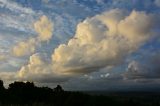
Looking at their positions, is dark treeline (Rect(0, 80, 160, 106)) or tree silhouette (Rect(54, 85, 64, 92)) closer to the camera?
dark treeline (Rect(0, 80, 160, 106))

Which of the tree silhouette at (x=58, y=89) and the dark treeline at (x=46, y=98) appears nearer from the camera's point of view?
the dark treeline at (x=46, y=98)

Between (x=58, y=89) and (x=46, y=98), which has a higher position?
(x=58, y=89)

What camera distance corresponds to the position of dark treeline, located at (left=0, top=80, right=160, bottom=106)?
76500mm

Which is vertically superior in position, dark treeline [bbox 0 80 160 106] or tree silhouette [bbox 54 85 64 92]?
tree silhouette [bbox 54 85 64 92]

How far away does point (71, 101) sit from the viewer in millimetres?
76562

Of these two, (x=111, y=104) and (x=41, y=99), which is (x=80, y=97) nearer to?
(x=111, y=104)

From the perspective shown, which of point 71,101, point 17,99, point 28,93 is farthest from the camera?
point 28,93

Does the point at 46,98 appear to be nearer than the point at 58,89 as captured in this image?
Yes

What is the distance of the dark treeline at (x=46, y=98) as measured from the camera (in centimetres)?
7650

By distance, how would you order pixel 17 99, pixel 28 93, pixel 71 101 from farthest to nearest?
1. pixel 28 93
2. pixel 17 99
3. pixel 71 101

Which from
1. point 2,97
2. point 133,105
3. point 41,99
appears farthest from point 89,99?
point 2,97

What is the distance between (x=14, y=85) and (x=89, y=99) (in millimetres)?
26868

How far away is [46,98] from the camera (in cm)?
8881

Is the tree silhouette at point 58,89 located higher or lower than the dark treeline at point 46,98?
higher
